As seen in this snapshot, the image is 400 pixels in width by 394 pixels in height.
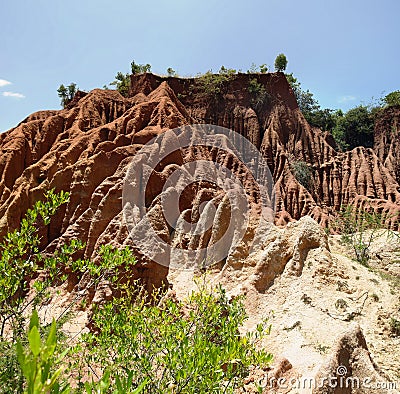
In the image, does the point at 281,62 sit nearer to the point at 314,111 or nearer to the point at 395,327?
the point at 314,111

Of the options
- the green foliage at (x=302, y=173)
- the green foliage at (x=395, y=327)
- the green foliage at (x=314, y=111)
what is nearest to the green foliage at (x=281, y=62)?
the green foliage at (x=314, y=111)

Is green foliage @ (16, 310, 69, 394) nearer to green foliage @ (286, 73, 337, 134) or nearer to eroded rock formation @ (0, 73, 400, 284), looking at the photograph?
eroded rock formation @ (0, 73, 400, 284)

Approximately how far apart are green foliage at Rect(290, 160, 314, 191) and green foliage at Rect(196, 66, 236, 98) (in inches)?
446

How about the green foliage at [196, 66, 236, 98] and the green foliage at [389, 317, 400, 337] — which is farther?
the green foliage at [196, 66, 236, 98]

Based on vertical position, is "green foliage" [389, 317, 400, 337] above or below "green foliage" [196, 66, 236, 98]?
below

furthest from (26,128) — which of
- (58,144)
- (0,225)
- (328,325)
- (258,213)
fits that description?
(328,325)

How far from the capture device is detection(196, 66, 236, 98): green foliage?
36.8 m

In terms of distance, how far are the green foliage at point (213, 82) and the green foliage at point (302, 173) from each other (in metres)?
11.3

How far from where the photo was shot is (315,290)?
10.4 meters

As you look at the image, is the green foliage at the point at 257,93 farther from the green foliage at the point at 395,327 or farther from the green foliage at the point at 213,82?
the green foliage at the point at 395,327

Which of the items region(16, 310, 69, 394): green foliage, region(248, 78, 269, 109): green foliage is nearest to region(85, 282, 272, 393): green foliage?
region(16, 310, 69, 394): green foliage

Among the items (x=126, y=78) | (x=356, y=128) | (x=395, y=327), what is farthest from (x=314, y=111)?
(x=395, y=327)

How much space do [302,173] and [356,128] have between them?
50.1ft

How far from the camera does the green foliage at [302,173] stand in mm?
33531
